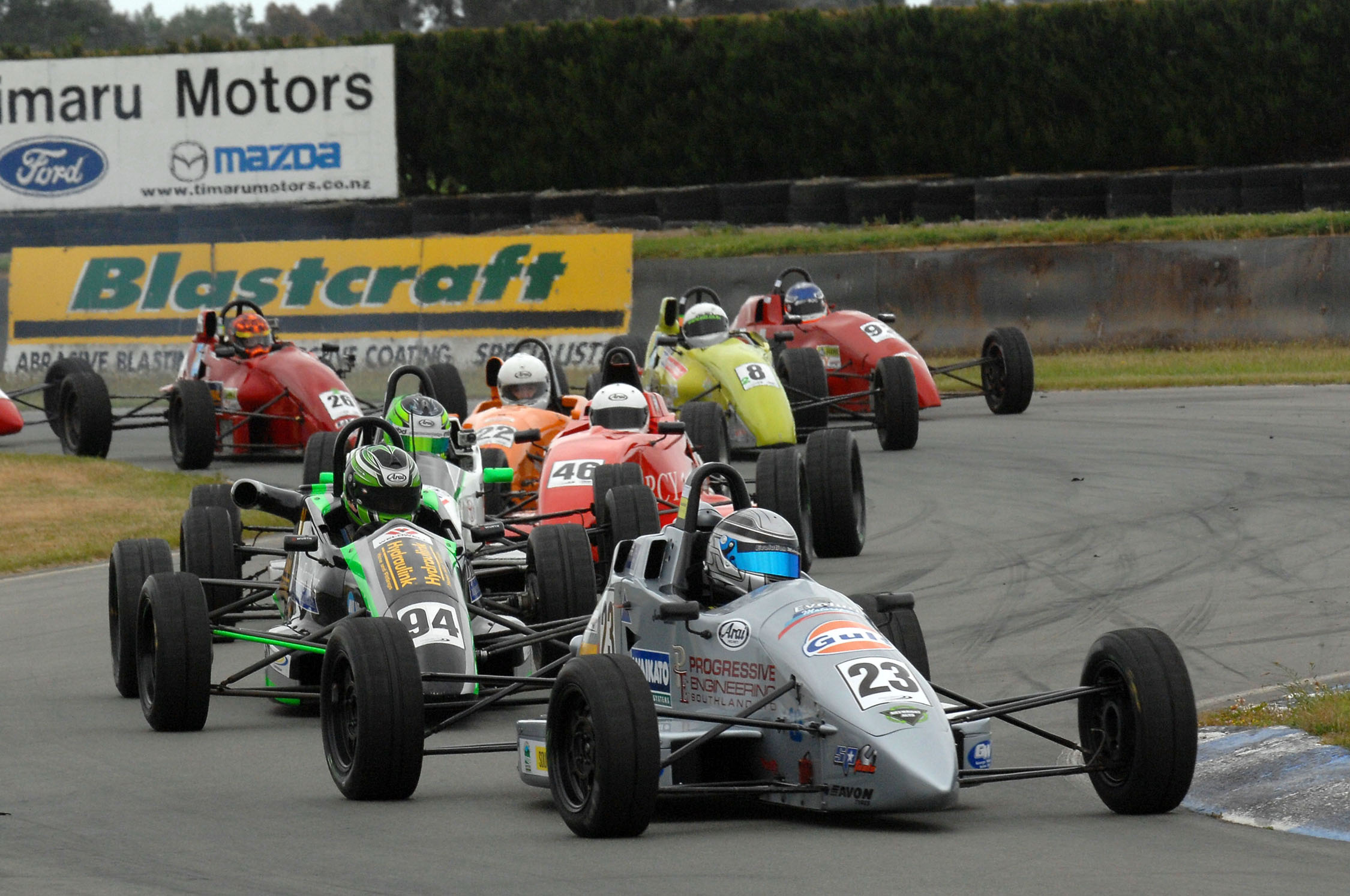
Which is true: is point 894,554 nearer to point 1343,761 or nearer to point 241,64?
point 1343,761

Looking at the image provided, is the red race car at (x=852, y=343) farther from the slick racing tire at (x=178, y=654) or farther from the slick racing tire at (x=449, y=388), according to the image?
the slick racing tire at (x=178, y=654)

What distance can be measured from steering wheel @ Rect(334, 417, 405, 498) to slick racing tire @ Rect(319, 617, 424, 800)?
276cm

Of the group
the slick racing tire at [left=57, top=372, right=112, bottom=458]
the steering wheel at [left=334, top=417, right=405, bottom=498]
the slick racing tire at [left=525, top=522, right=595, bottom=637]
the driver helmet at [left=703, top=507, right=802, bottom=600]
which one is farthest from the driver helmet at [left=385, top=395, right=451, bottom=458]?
the slick racing tire at [left=57, top=372, right=112, bottom=458]

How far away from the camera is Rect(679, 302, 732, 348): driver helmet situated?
798 inches

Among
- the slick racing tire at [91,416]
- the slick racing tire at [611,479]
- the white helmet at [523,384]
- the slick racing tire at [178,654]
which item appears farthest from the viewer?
the slick racing tire at [91,416]

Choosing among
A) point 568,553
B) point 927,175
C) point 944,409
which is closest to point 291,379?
point 944,409

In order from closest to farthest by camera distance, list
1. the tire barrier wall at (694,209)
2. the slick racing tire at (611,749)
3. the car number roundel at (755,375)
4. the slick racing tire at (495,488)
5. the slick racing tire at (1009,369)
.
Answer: the slick racing tire at (611,749)
the slick racing tire at (495,488)
the car number roundel at (755,375)
the slick racing tire at (1009,369)
the tire barrier wall at (694,209)

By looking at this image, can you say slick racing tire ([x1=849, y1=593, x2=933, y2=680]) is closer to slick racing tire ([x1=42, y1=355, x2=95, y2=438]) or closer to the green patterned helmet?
the green patterned helmet

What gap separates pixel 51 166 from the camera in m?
34.8

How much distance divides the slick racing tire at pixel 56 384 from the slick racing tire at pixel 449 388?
168 inches

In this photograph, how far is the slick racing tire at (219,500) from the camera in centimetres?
1277

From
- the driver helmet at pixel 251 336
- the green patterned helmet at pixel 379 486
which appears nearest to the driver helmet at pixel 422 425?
the green patterned helmet at pixel 379 486

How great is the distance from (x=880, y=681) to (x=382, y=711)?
6.61 feet

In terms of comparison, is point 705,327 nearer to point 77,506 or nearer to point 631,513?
point 77,506
